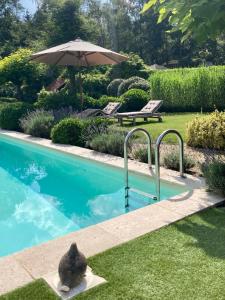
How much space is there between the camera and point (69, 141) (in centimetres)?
1041

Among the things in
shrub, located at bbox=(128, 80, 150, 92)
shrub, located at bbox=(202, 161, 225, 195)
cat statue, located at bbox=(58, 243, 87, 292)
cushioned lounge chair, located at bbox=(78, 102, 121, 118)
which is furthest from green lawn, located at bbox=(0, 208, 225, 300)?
shrub, located at bbox=(128, 80, 150, 92)

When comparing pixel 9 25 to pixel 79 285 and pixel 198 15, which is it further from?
pixel 79 285

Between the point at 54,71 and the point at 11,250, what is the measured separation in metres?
20.2

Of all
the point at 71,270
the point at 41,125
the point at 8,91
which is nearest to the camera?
the point at 71,270

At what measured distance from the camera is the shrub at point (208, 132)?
8242 mm

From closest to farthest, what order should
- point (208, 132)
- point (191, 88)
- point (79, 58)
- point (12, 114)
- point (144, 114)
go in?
point (208, 132) → point (144, 114) → point (12, 114) → point (79, 58) → point (191, 88)

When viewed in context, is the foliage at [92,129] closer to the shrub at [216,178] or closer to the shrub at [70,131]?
the shrub at [70,131]

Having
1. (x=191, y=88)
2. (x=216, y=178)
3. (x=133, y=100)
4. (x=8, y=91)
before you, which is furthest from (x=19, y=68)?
(x=216, y=178)

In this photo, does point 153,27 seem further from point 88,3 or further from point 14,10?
point 14,10

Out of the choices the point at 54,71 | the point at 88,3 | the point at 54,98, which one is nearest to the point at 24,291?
the point at 54,98

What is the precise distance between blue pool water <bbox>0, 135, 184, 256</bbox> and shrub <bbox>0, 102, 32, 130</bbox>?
420cm

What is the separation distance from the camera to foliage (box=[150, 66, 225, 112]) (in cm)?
1716

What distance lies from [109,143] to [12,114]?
21.5 feet

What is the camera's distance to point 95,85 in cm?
2127
